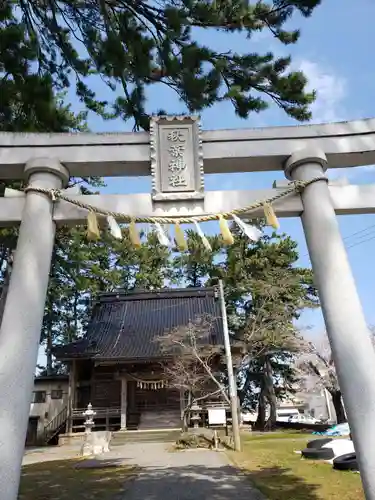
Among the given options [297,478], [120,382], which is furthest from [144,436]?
[297,478]

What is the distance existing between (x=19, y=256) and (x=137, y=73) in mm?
3424

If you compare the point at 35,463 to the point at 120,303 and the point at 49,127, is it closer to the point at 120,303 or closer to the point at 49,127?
the point at 49,127

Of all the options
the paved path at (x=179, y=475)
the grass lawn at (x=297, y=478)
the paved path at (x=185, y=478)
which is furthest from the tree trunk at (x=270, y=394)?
the grass lawn at (x=297, y=478)

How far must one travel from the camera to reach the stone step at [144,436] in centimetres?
1532

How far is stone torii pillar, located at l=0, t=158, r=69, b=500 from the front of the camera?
3.04 m

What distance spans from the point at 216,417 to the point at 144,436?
2.90 m

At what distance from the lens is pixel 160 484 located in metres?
6.91

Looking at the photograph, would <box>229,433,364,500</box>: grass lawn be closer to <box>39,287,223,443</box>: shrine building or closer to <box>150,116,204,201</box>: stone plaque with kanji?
<box>150,116,204,201</box>: stone plaque with kanji

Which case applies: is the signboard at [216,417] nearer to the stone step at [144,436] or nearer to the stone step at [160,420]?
the stone step at [144,436]

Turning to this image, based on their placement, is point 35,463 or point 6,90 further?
point 35,463

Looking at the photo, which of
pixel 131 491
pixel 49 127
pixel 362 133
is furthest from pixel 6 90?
pixel 131 491

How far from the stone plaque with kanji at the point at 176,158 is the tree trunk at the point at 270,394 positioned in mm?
20455

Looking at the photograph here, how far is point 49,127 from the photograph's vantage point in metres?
5.80

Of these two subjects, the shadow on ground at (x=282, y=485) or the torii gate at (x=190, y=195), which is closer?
the torii gate at (x=190, y=195)
